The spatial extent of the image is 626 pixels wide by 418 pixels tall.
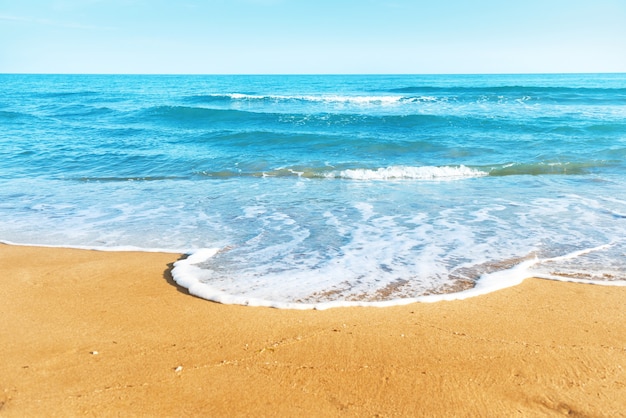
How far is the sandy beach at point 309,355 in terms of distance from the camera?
9.60 feet

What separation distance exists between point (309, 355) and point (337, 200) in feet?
18.7

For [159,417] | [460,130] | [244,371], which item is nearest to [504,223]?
[244,371]

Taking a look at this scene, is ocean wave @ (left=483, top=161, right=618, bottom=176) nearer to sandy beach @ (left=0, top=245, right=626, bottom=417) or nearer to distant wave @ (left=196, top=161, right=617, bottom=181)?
distant wave @ (left=196, top=161, right=617, bottom=181)

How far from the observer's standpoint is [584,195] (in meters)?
9.15

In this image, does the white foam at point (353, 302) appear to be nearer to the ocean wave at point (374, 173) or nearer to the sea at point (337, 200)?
the sea at point (337, 200)

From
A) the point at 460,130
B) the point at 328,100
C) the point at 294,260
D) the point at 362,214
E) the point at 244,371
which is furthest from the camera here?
the point at 328,100

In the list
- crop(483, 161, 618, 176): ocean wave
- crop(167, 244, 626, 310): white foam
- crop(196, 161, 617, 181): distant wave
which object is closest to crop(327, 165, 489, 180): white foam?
crop(196, 161, 617, 181): distant wave

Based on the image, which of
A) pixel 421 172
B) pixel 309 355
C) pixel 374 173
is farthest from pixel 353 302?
pixel 421 172

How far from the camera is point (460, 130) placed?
18.2m

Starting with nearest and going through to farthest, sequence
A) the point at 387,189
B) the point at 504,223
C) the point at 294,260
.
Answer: the point at 294,260
the point at 504,223
the point at 387,189

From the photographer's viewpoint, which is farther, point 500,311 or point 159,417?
point 500,311

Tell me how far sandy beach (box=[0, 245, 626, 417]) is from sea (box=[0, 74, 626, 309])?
426 mm

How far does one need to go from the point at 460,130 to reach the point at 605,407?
16.3m

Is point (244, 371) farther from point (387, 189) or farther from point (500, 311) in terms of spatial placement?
point (387, 189)
